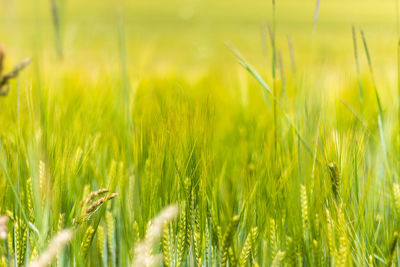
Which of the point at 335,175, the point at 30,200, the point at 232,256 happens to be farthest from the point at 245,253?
the point at 30,200

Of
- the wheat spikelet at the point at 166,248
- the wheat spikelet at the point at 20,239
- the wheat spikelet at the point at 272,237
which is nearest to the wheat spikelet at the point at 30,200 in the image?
the wheat spikelet at the point at 20,239

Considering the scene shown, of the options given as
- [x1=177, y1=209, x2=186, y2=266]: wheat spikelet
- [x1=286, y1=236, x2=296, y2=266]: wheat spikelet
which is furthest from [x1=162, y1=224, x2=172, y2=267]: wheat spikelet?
[x1=286, y1=236, x2=296, y2=266]: wheat spikelet

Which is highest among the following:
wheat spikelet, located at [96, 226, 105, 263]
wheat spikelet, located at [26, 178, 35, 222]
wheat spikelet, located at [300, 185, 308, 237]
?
wheat spikelet, located at [26, 178, 35, 222]

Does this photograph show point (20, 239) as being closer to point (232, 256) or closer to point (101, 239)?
point (101, 239)

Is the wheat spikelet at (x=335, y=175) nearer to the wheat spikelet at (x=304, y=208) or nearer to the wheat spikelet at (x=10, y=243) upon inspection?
the wheat spikelet at (x=304, y=208)

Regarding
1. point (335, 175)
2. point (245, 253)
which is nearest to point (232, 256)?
point (245, 253)

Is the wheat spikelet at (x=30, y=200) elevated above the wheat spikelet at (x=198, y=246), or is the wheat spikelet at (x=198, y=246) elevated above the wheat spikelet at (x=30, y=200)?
the wheat spikelet at (x=30, y=200)

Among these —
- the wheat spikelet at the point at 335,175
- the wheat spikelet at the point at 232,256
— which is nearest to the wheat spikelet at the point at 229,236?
the wheat spikelet at the point at 232,256

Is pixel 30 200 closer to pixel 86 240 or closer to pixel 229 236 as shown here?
pixel 86 240

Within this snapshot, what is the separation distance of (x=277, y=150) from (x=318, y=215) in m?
0.08

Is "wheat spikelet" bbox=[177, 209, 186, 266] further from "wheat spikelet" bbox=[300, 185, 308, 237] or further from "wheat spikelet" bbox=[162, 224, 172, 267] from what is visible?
"wheat spikelet" bbox=[300, 185, 308, 237]

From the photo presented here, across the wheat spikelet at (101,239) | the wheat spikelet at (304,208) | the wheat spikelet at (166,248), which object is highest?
the wheat spikelet at (304,208)

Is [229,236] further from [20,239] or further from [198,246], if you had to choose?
[20,239]

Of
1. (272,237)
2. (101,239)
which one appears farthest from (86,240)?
(272,237)
